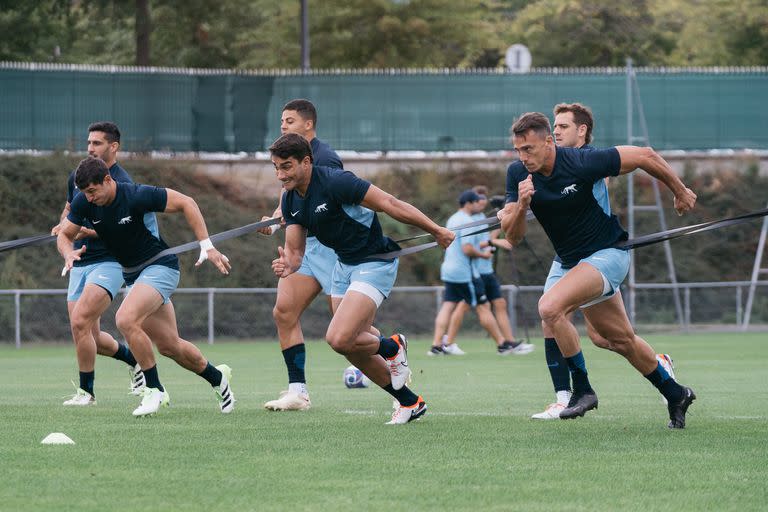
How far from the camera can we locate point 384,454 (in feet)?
25.5

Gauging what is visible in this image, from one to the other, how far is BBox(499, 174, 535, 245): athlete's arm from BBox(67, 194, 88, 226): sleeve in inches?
124

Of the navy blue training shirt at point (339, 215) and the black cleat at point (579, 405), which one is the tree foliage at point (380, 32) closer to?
the navy blue training shirt at point (339, 215)

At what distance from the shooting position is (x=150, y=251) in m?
10.5

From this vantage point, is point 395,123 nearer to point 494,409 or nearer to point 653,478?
point 494,409

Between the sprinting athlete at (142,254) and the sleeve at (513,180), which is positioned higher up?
the sleeve at (513,180)

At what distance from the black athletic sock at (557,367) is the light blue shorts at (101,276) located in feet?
Result: 11.2

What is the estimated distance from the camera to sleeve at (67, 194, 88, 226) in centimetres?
1037

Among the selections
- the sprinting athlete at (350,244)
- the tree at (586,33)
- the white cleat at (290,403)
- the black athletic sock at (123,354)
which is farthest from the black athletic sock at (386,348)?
the tree at (586,33)

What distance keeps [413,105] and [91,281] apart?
20.1m

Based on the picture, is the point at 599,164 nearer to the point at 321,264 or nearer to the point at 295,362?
the point at 321,264

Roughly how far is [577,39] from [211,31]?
41.1ft

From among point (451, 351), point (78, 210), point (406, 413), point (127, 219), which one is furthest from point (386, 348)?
point (451, 351)

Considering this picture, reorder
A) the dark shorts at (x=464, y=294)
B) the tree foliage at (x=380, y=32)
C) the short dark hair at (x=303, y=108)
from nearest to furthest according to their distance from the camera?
the short dark hair at (x=303, y=108)
the dark shorts at (x=464, y=294)
the tree foliage at (x=380, y=32)

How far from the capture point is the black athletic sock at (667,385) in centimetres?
911
